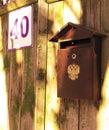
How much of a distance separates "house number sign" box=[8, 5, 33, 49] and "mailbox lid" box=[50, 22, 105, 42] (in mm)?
593

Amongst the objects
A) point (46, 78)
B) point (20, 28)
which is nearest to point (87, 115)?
point (46, 78)

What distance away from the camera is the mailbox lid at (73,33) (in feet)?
8.85

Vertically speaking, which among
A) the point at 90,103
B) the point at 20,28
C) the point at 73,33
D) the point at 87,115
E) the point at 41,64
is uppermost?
the point at 20,28

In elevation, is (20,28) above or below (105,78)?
above

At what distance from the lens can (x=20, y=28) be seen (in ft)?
12.2

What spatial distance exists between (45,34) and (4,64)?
928 mm

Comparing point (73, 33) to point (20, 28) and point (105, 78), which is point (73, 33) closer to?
point (105, 78)

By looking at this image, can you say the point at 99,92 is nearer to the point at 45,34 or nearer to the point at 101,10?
the point at 101,10

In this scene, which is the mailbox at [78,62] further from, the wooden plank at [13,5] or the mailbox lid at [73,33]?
the wooden plank at [13,5]

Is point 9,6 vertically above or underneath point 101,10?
above

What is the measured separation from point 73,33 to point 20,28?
1.00 meters

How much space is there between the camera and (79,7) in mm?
3012

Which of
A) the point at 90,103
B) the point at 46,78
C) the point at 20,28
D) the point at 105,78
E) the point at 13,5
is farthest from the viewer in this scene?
the point at 13,5

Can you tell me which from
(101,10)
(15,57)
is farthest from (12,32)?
(101,10)
